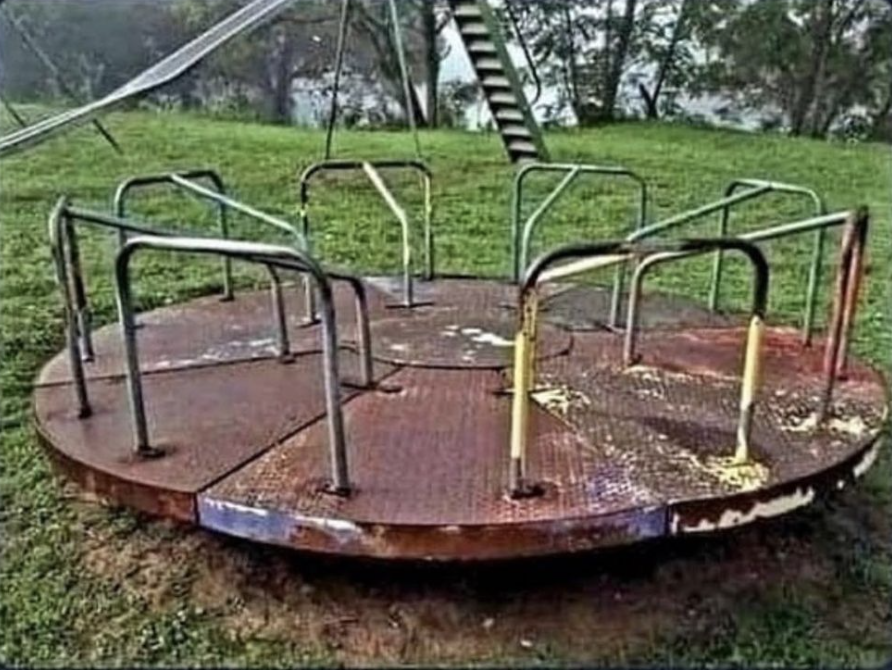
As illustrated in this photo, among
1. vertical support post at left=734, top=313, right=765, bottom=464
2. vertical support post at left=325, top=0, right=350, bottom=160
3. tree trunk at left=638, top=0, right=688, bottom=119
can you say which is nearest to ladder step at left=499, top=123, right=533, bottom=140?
vertical support post at left=325, top=0, right=350, bottom=160

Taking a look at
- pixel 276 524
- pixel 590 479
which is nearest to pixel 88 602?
pixel 276 524

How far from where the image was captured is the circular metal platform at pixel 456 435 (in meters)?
2.33

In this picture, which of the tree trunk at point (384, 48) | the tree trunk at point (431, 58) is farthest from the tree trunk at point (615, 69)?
the tree trunk at point (384, 48)

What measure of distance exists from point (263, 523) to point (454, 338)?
1312 mm

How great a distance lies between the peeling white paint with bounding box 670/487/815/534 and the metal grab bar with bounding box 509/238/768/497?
22cm

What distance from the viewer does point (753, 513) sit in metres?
2.44

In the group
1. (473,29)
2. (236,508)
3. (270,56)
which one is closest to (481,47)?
(473,29)

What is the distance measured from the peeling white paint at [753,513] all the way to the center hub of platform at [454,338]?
99cm

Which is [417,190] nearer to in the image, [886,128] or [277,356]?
[277,356]

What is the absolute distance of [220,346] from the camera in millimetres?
3527

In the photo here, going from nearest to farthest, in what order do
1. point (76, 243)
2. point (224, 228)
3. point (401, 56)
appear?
1. point (76, 243)
2. point (224, 228)
3. point (401, 56)

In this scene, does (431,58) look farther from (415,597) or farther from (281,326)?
(415,597)

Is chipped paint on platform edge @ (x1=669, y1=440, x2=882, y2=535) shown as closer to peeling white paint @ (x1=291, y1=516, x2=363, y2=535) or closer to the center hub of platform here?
peeling white paint @ (x1=291, y1=516, x2=363, y2=535)

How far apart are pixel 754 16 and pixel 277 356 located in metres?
8.78
